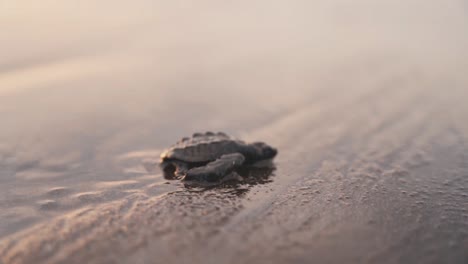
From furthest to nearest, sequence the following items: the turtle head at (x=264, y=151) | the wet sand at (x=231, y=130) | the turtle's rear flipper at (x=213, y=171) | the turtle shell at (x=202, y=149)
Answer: the turtle head at (x=264, y=151)
the turtle shell at (x=202, y=149)
the turtle's rear flipper at (x=213, y=171)
the wet sand at (x=231, y=130)

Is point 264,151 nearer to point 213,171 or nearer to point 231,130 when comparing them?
point 213,171

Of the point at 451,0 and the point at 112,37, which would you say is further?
the point at 451,0

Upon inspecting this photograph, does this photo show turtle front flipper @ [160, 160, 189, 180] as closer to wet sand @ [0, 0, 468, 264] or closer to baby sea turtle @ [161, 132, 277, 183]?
baby sea turtle @ [161, 132, 277, 183]

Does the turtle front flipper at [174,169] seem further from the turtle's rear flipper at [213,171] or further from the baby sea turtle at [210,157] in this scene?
the turtle's rear flipper at [213,171]

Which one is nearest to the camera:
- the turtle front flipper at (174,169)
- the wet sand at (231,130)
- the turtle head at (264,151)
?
the wet sand at (231,130)

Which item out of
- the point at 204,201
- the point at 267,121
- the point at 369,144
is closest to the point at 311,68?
the point at 267,121

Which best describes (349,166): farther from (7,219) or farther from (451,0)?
(451,0)

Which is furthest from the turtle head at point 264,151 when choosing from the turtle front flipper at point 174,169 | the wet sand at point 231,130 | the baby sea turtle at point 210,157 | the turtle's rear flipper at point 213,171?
the turtle front flipper at point 174,169
